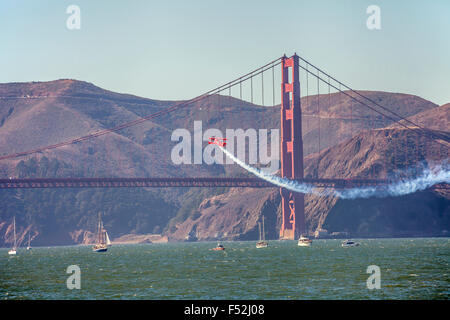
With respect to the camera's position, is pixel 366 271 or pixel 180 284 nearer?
pixel 180 284

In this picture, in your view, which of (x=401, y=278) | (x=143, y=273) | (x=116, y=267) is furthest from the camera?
(x=116, y=267)

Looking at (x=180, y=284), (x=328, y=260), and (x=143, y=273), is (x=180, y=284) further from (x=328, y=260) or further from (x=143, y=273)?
(x=328, y=260)
